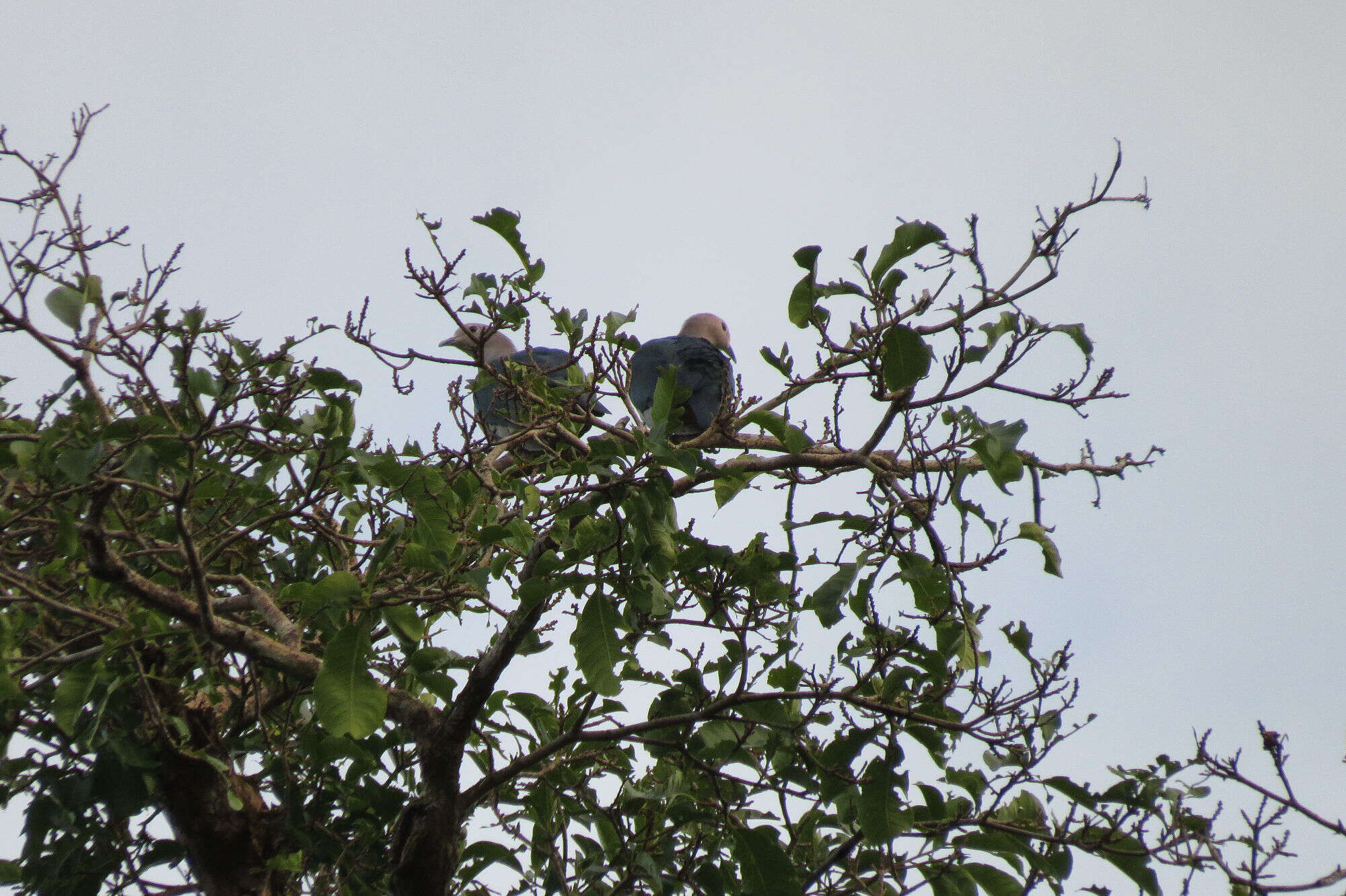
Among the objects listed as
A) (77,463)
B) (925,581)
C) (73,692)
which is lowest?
(73,692)

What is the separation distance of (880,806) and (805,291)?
37.8 inches

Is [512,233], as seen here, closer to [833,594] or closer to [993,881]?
[833,594]

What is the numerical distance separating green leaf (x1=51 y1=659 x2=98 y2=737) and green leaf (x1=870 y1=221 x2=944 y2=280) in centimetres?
166

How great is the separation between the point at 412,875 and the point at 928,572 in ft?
4.28

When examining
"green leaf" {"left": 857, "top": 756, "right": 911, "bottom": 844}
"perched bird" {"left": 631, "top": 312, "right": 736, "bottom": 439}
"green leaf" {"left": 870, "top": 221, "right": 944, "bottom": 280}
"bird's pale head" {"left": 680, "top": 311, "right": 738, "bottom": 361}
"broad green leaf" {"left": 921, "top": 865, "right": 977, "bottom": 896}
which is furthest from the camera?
"bird's pale head" {"left": 680, "top": 311, "right": 738, "bottom": 361}

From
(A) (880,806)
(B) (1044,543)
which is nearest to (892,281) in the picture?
(B) (1044,543)

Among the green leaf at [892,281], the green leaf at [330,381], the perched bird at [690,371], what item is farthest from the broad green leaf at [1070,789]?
the perched bird at [690,371]

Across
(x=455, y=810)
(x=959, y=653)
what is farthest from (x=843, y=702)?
(x=455, y=810)

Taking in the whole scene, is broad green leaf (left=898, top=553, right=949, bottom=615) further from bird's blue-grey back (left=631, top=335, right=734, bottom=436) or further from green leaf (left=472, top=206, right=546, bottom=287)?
bird's blue-grey back (left=631, top=335, right=734, bottom=436)

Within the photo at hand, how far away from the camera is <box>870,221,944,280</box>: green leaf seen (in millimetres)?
1874

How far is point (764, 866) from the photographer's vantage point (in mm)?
2318

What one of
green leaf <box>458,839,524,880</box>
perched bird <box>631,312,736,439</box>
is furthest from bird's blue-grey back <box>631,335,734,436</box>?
green leaf <box>458,839,524,880</box>

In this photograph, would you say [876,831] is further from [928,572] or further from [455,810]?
[455,810]

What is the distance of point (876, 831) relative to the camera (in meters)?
2.10
